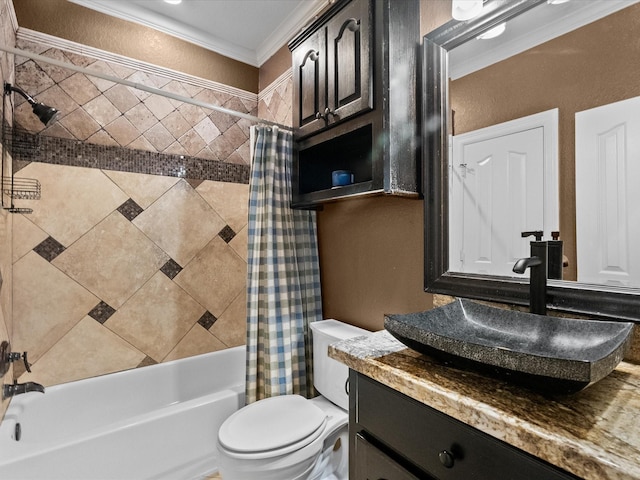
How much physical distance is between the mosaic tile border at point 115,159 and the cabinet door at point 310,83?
3.14 feet

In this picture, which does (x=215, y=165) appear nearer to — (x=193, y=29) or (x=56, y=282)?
(x=193, y=29)

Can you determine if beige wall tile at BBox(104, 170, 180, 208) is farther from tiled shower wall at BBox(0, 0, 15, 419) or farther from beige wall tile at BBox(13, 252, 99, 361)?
beige wall tile at BBox(13, 252, 99, 361)

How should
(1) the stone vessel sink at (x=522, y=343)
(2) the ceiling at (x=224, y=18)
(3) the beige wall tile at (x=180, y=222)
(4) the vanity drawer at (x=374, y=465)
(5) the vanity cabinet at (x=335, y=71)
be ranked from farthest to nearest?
(3) the beige wall tile at (x=180, y=222) → (2) the ceiling at (x=224, y=18) → (5) the vanity cabinet at (x=335, y=71) → (4) the vanity drawer at (x=374, y=465) → (1) the stone vessel sink at (x=522, y=343)

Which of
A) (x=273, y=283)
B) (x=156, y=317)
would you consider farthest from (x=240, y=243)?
(x=273, y=283)

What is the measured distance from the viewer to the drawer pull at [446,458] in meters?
0.67

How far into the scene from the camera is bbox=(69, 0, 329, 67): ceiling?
82.4 inches

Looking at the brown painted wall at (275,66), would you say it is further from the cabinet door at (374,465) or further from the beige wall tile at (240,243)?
the cabinet door at (374,465)

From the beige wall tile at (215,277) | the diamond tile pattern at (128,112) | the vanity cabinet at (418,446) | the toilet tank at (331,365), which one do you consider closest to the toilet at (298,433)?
the toilet tank at (331,365)

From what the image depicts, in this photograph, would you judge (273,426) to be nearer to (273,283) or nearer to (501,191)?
(273,283)

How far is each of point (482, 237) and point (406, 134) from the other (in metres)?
0.50

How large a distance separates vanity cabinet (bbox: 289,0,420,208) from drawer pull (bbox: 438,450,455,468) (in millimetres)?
878

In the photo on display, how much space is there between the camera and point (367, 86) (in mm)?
1321

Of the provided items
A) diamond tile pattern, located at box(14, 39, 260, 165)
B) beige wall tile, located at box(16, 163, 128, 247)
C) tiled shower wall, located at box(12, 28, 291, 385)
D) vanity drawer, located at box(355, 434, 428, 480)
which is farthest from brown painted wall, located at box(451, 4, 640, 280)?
beige wall tile, located at box(16, 163, 128, 247)

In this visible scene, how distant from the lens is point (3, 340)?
1.60m
